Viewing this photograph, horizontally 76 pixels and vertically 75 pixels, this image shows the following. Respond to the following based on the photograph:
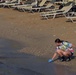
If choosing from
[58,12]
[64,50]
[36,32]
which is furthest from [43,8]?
[64,50]

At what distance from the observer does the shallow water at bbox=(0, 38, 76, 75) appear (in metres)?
9.49

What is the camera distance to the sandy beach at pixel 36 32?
39.1 feet

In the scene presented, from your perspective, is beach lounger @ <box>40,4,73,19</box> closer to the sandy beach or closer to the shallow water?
the sandy beach

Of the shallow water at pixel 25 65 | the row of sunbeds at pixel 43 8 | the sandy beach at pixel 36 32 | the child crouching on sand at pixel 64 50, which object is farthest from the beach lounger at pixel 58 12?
the child crouching on sand at pixel 64 50

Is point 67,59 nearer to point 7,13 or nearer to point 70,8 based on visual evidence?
point 70,8

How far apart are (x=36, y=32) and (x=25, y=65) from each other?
508cm

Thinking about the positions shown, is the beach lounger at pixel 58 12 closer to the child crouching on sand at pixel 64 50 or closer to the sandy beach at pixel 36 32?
the sandy beach at pixel 36 32

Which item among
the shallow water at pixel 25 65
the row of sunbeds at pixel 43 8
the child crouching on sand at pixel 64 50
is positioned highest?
the child crouching on sand at pixel 64 50

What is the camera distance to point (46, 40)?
13.5 meters

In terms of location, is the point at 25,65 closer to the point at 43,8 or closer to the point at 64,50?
the point at 64,50

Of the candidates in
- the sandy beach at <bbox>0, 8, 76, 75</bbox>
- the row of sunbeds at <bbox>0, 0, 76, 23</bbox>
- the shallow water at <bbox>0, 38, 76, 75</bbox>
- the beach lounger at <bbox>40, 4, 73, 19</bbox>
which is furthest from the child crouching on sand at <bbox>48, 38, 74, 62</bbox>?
the beach lounger at <bbox>40, 4, 73, 19</bbox>

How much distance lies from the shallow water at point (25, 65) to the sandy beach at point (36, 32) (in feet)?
0.74

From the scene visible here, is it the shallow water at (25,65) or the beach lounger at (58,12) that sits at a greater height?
the shallow water at (25,65)

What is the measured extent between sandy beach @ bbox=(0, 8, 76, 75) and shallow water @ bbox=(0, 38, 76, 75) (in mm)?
226
